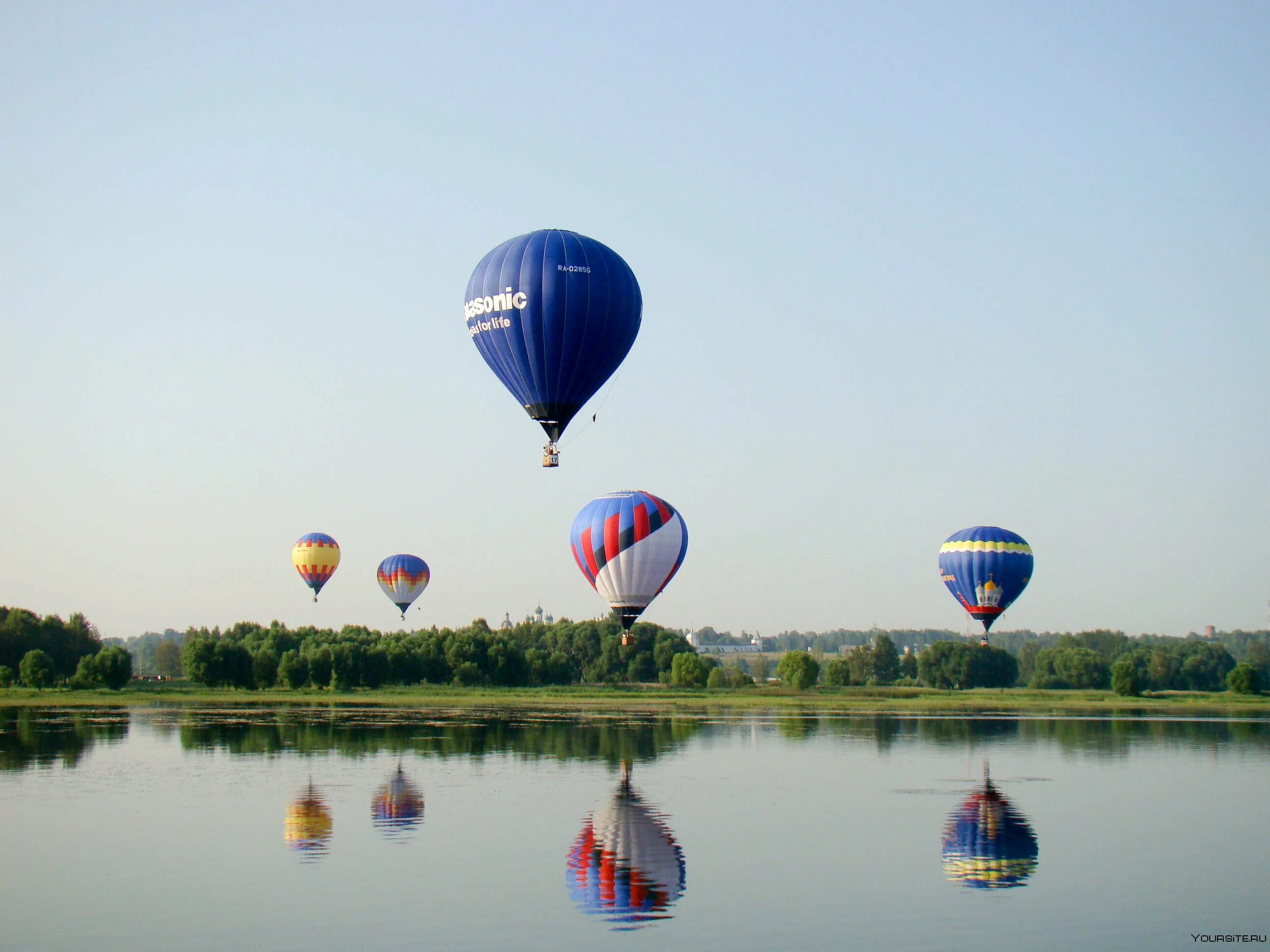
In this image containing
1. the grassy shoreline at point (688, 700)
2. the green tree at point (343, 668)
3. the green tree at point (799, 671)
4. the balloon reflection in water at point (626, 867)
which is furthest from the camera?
the green tree at point (799, 671)

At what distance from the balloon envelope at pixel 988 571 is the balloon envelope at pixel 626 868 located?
5583cm

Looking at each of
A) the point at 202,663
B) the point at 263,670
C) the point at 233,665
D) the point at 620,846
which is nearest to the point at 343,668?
the point at 263,670

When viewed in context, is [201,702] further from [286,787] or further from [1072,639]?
[1072,639]

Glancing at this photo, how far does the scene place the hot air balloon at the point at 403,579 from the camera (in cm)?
12875

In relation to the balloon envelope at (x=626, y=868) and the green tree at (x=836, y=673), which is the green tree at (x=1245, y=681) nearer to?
the green tree at (x=836, y=673)

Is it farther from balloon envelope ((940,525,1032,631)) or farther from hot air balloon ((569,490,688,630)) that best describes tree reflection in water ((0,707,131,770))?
balloon envelope ((940,525,1032,631))

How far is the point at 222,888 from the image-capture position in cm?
2369

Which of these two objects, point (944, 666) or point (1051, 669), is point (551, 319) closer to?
point (944, 666)

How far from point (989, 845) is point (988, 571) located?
57.7 meters

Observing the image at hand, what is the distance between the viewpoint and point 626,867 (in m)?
26.3

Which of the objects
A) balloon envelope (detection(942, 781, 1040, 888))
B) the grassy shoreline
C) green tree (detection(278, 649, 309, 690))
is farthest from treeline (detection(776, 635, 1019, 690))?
balloon envelope (detection(942, 781, 1040, 888))

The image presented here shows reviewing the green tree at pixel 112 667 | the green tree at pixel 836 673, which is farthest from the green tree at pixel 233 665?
the green tree at pixel 836 673

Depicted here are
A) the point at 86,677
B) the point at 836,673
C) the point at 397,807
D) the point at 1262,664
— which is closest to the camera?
the point at 397,807

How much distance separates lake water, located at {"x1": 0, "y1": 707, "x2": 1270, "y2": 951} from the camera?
838 inches
